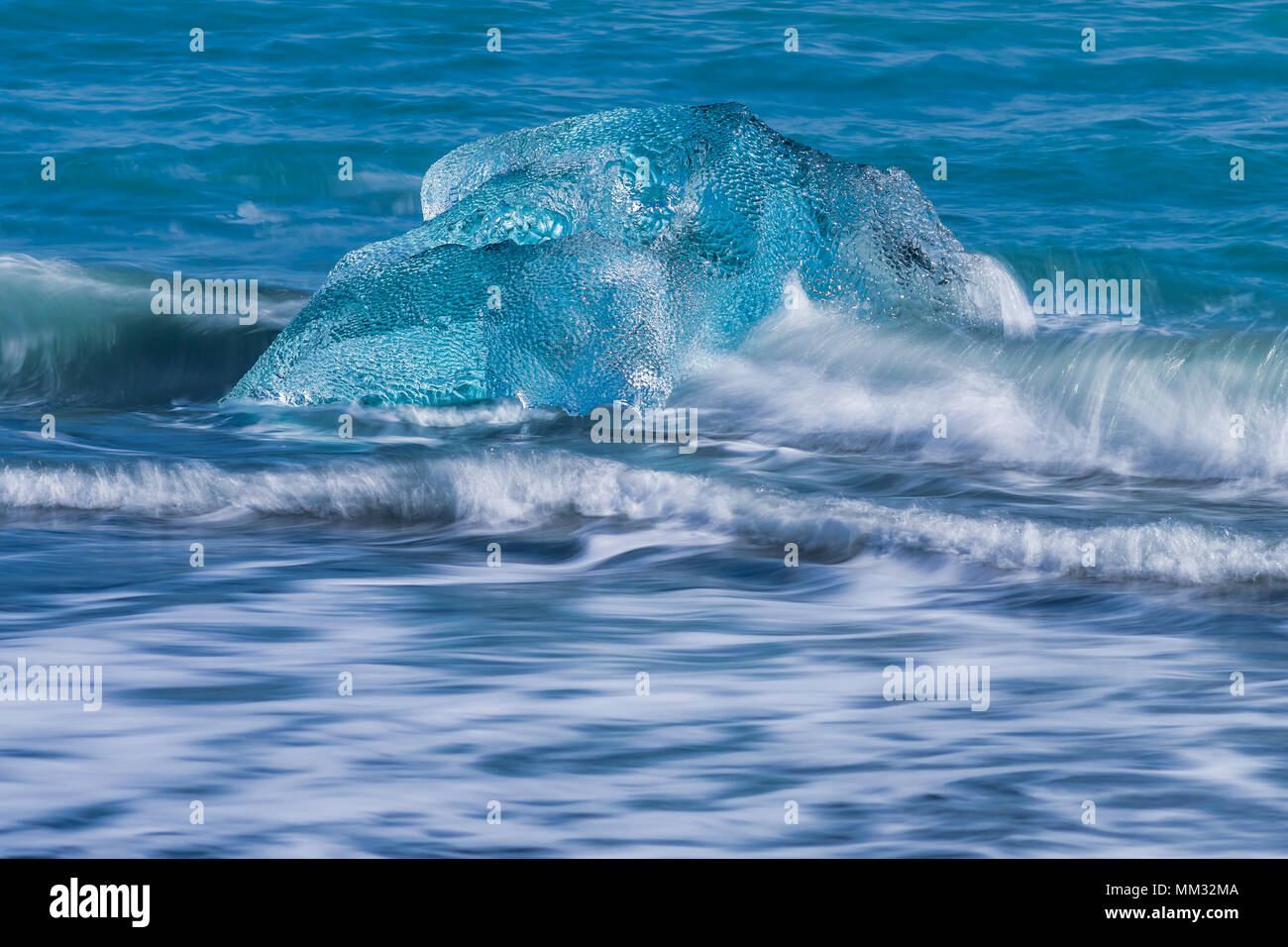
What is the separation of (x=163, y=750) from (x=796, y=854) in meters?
1.43

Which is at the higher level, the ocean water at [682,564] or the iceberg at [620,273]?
the iceberg at [620,273]

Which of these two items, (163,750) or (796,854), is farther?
(163,750)

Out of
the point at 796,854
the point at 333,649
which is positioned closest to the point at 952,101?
the point at 333,649

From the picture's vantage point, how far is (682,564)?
4980 mm

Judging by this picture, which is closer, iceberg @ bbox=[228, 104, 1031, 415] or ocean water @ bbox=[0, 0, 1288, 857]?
ocean water @ bbox=[0, 0, 1288, 857]

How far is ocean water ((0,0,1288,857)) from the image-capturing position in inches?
127

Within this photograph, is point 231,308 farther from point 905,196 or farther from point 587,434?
point 905,196

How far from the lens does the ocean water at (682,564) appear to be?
322 centimetres

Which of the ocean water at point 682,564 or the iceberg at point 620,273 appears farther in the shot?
the iceberg at point 620,273

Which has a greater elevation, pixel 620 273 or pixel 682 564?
pixel 620 273

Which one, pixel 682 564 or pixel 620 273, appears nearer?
pixel 682 564

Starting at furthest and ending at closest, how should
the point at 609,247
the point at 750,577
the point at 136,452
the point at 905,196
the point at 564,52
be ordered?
the point at 564,52
the point at 905,196
the point at 609,247
the point at 136,452
the point at 750,577

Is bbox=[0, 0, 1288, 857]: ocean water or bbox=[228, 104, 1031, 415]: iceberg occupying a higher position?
bbox=[228, 104, 1031, 415]: iceberg
